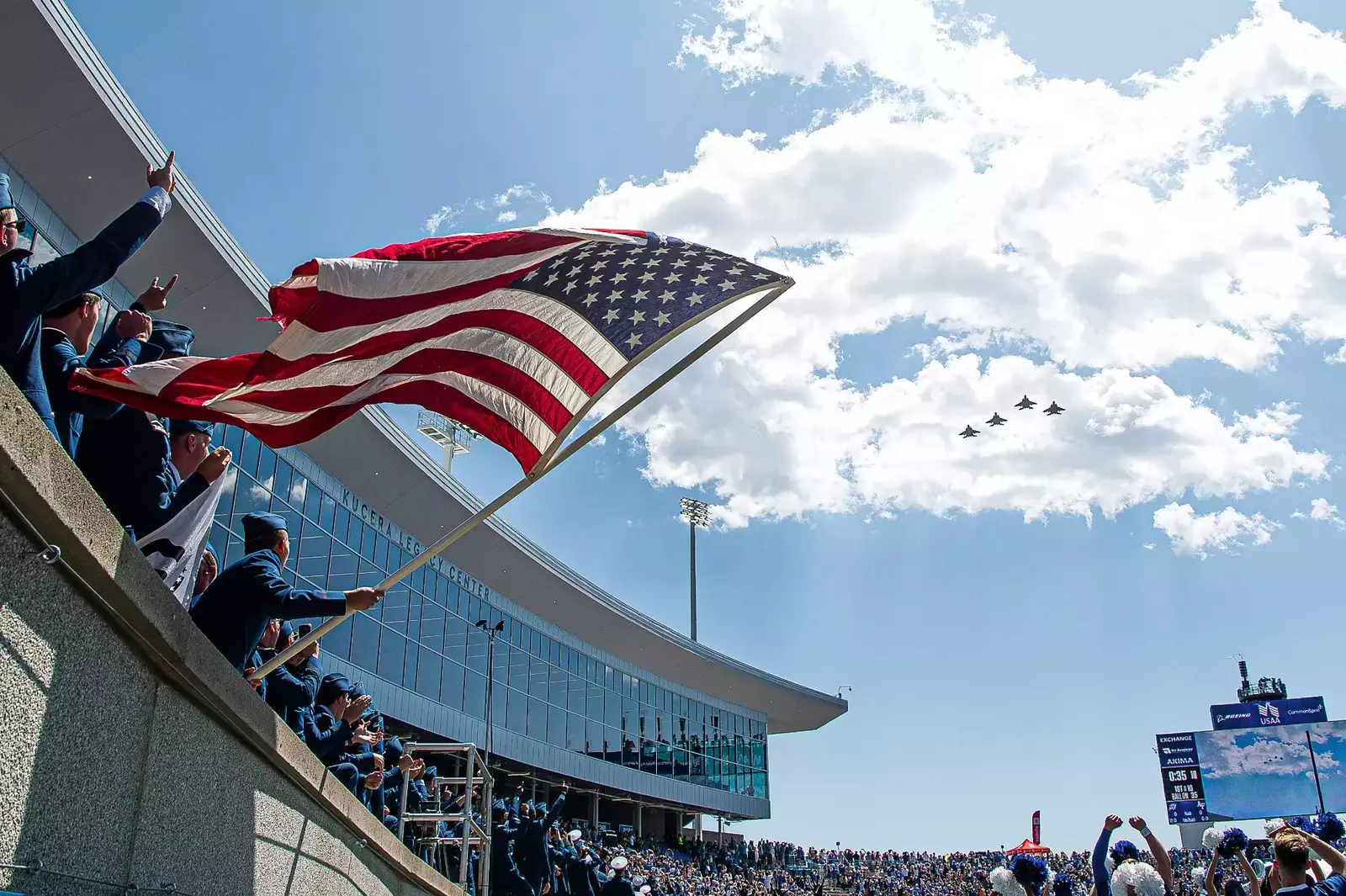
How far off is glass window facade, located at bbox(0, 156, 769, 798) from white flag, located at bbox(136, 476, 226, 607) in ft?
45.3

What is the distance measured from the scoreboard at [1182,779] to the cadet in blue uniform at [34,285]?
4625cm

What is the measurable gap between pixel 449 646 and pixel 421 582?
8.60ft

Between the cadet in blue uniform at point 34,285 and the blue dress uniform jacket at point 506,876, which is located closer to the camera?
the cadet in blue uniform at point 34,285

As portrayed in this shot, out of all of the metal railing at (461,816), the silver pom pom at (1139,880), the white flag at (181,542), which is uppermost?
the white flag at (181,542)

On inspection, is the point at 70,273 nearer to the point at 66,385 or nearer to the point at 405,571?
the point at 66,385

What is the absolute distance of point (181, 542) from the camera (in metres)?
4.97

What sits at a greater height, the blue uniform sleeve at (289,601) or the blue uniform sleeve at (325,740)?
the blue uniform sleeve at (289,601)

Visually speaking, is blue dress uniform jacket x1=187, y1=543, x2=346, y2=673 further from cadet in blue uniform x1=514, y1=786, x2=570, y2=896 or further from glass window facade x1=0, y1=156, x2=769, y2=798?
glass window facade x1=0, y1=156, x2=769, y2=798

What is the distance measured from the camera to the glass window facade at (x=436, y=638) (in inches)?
997

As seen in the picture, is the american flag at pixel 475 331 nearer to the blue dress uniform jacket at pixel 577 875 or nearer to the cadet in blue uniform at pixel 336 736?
the cadet in blue uniform at pixel 336 736

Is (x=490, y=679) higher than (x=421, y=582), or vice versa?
(x=421, y=582)

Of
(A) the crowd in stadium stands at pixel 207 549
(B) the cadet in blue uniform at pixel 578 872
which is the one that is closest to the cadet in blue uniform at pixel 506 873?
(B) the cadet in blue uniform at pixel 578 872

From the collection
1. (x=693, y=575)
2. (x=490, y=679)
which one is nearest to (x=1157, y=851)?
(x=490, y=679)

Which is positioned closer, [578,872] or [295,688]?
[295,688]
